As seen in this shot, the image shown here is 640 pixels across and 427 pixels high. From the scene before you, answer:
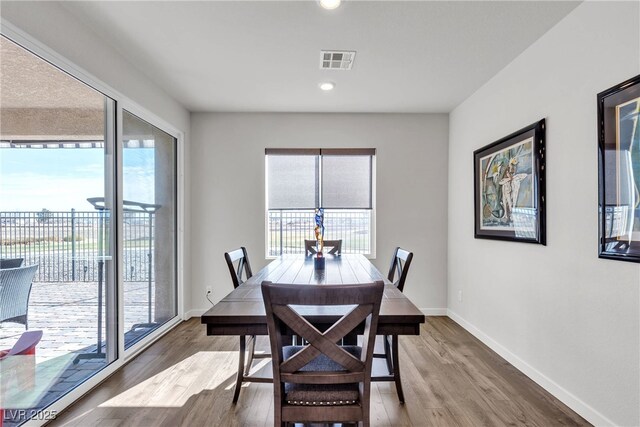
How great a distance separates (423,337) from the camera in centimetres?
350

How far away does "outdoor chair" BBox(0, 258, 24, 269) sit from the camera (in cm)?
177

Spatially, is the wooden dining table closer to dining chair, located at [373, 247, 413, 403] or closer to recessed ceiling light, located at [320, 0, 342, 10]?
dining chair, located at [373, 247, 413, 403]

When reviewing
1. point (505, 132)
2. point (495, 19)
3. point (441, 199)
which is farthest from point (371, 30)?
point (441, 199)

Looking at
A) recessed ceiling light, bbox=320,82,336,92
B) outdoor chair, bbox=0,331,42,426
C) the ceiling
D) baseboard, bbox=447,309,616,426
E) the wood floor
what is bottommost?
the wood floor

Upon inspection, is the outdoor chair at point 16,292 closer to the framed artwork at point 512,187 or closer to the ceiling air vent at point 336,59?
the ceiling air vent at point 336,59

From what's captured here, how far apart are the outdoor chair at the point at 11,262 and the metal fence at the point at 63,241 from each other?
22mm

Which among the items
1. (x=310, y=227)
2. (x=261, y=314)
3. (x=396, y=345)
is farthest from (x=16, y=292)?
(x=310, y=227)

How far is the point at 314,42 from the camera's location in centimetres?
257

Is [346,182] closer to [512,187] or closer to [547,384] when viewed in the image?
[512,187]

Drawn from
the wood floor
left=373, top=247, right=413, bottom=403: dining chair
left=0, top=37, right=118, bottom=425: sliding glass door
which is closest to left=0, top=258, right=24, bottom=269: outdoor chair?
left=0, top=37, right=118, bottom=425: sliding glass door

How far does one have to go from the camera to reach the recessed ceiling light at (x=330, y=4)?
2.07 meters

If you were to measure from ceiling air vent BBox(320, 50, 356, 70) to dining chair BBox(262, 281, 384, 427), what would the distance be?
217 cm

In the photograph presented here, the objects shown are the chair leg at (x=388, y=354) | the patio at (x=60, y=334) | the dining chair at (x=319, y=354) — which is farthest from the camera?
the chair leg at (x=388, y=354)

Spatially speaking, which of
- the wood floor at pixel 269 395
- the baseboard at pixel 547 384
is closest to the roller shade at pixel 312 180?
the wood floor at pixel 269 395
